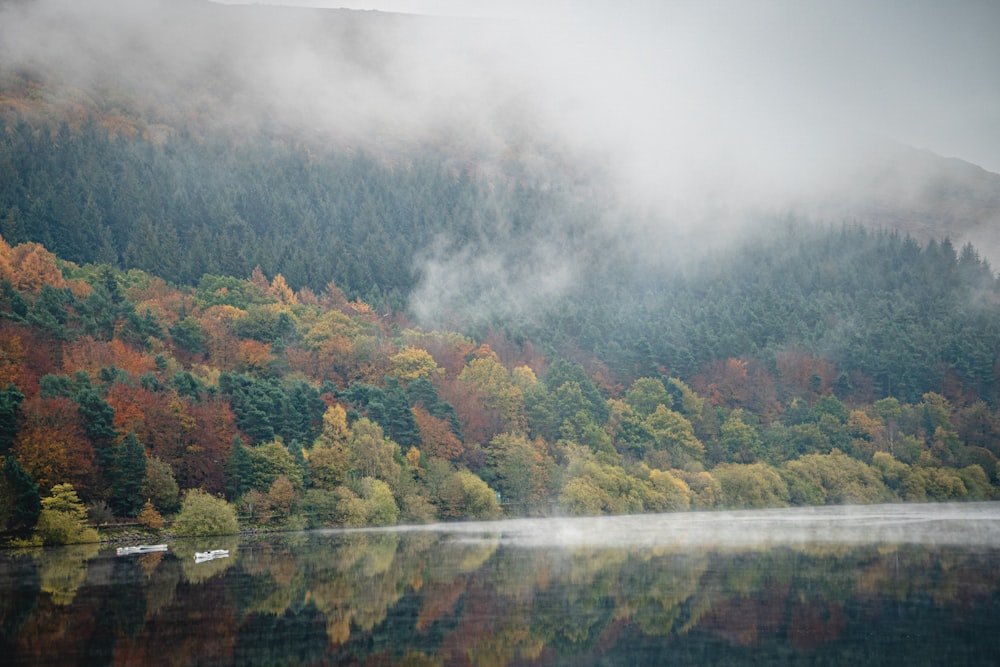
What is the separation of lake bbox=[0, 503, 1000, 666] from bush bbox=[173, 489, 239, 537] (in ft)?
29.7

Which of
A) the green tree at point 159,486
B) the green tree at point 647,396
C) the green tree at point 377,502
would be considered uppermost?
the green tree at point 159,486

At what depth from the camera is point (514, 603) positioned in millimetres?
49656

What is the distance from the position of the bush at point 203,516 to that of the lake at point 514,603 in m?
9.06

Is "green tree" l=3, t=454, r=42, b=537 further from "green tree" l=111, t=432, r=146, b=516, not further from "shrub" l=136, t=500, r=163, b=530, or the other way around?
"shrub" l=136, t=500, r=163, b=530

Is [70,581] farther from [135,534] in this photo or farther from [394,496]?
[394,496]

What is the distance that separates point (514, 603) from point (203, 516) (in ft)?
168

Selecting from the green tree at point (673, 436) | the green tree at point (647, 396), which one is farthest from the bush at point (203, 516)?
the green tree at point (647, 396)

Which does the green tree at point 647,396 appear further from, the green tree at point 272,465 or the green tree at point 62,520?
the green tree at point 62,520

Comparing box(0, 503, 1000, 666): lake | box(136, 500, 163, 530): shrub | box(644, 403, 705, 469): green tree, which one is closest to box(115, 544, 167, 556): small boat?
box(0, 503, 1000, 666): lake

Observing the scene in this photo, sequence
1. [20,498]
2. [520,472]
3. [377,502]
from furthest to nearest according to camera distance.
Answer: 1. [520,472]
2. [377,502]
3. [20,498]

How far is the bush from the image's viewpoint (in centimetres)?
9131

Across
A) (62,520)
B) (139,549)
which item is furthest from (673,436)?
(62,520)

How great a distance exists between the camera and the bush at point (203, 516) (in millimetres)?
91312

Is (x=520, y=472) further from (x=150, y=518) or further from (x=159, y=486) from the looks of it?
(x=150, y=518)
